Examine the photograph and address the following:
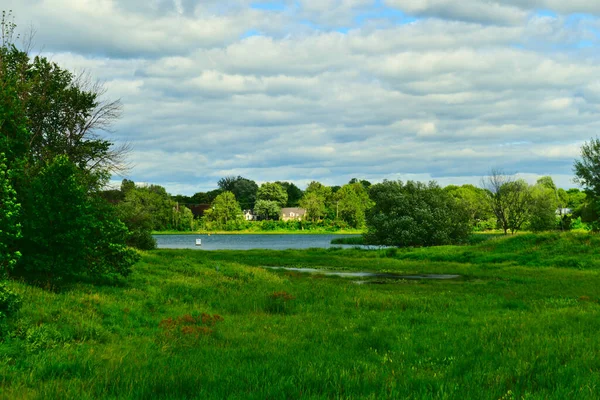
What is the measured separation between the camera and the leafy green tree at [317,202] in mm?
185750

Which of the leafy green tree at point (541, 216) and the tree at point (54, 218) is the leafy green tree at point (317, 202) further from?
the tree at point (54, 218)

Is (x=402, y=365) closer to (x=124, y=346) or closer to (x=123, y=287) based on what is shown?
(x=124, y=346)

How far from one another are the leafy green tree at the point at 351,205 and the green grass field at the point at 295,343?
480 feet

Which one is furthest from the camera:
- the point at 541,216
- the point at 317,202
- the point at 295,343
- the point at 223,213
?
the point at 317,202

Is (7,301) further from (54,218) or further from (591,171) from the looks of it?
(591,171)

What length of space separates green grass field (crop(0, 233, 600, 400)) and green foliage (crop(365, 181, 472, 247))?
39.8m

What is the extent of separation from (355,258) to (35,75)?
116 feet

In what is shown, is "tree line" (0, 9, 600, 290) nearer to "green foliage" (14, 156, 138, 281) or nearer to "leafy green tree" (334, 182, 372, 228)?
"green foliage" (14, 156, 138, 281)

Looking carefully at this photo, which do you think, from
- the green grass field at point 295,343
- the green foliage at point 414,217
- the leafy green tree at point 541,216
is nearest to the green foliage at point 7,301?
the green grass field at point 295,343

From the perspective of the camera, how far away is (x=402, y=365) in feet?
34.2

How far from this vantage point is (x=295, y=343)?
12.8 meters

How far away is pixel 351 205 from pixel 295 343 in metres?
163

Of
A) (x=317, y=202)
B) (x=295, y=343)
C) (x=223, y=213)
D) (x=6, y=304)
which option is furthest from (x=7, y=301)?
(x=317, y=202)

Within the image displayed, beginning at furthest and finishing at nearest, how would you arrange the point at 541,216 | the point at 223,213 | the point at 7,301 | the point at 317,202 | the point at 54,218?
the point at 317,202, the point at 223,213, the point at 541,216, the point at 54,218, the point at 7,301
